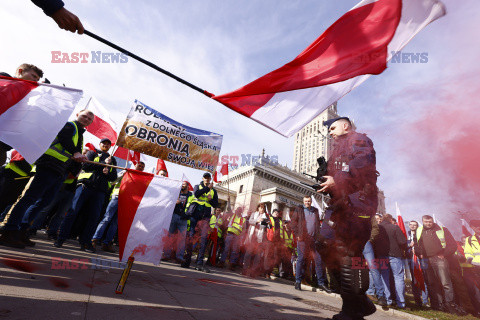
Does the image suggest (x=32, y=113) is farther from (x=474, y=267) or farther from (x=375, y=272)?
(x=474, y=267)

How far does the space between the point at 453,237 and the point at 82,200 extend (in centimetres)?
926

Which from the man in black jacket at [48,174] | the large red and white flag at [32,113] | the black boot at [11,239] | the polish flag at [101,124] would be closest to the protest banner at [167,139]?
the polish flag at [101,124]

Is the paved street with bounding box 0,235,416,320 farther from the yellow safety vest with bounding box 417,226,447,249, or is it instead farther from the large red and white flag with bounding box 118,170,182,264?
the yellow safety vest with bounding box 417,226,447,249

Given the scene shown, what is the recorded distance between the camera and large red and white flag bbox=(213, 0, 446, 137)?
297 centimetres

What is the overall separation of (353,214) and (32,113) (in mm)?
3550

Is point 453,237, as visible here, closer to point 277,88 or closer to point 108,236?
point 277,88

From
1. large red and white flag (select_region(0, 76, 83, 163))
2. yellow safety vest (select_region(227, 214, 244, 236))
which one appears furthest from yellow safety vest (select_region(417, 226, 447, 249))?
large red and white flag (select_region(0, 76, 83, 163))

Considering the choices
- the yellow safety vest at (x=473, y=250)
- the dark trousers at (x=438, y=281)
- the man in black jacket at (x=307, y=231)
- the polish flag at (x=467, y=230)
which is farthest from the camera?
the polish flag at (x=467, y=230)

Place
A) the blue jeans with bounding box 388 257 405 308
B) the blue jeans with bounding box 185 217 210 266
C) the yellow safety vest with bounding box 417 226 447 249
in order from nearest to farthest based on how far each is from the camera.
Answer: the blue jeans with bounding box 388 257 405 308 < the blue jeans with bounding box 185 217 210 266 < the yellow safety vest with bounding box 417 226 447 249

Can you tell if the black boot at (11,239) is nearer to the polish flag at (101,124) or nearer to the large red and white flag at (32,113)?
the large red and white flag at (32,113)

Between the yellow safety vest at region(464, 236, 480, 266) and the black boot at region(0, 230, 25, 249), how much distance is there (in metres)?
10.1

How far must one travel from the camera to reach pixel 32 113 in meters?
2.75

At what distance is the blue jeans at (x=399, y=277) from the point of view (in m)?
5.36

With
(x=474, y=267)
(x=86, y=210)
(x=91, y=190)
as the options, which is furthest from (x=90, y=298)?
(x=474, y=267)
